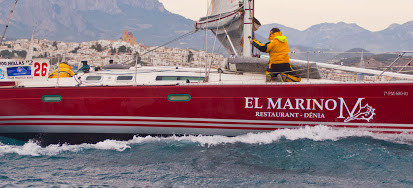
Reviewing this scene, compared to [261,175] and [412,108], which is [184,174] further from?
[412,108]

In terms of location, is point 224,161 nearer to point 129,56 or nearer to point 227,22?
point 227,22

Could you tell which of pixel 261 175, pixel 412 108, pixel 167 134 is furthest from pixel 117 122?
pixel 412 108

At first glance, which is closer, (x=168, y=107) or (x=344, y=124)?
(x=344, y=124)

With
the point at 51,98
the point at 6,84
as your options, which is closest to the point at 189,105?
the point at 51,98

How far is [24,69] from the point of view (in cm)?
754

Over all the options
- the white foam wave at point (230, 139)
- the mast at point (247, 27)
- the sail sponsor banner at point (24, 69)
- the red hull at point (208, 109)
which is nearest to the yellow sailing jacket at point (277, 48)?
the red hull at point (208, 109)

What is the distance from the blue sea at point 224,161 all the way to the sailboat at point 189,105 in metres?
0.23

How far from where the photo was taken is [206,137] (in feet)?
22.5

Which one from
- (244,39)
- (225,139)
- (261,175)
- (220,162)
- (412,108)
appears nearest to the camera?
(261,175)

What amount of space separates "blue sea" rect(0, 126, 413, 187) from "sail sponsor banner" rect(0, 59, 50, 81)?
1.40 m

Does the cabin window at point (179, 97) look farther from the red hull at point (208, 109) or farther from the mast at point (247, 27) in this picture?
the mast at point (247, 27)

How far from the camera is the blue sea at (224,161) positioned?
197 inches

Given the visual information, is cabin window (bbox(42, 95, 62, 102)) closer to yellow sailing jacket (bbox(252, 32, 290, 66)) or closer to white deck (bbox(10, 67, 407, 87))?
white deck (bbox(10, 67, 407, 87))

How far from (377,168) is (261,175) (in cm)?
172
